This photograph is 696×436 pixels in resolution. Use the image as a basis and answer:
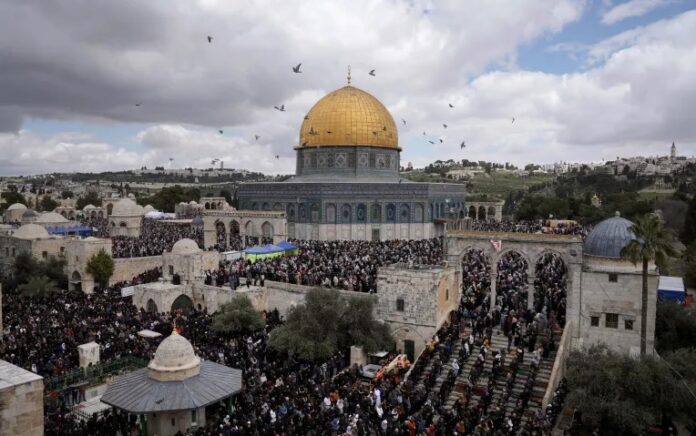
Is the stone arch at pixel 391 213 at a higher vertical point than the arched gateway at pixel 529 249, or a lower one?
higher

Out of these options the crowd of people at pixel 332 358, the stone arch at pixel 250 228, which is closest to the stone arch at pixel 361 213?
the stone arch at pixel 250 228

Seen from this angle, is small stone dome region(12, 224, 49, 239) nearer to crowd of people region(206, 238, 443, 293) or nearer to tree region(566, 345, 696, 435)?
crowd of people region(206, 238, 443, 293)

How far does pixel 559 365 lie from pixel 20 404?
13.4 m

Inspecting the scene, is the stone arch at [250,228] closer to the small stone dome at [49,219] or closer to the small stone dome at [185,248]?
the small stone dome at [185,248]

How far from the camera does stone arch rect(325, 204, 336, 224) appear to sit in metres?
35.9

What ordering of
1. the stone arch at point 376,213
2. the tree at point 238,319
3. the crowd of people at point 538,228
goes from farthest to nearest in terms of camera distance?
1. the stone arch at point 376,213
2. the crowd of people at point 538,228
3. the tree at point 238,319

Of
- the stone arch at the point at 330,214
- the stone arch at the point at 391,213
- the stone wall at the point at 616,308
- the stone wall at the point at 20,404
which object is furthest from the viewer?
the stone arch at the point at 391,213

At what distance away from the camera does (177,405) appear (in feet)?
39.7

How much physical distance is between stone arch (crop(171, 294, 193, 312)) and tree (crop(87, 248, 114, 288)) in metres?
5.34

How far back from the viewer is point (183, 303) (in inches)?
944

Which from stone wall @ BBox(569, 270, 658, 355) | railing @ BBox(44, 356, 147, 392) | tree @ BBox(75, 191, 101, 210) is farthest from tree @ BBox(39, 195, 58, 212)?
stone wall @ BBox(569, 270, 658, 355)

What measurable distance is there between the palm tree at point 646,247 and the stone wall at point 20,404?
48.8 ft

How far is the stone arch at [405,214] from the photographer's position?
37281 millimetres

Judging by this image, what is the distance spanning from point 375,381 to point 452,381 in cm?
220
